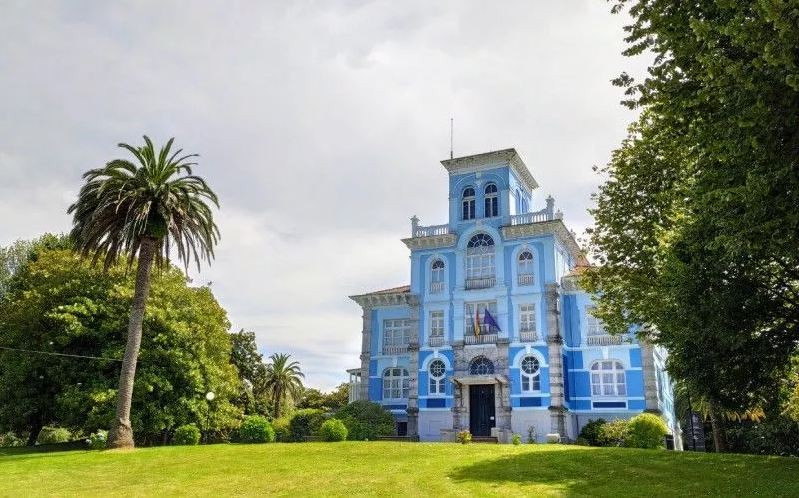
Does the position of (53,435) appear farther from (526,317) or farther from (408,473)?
(408,473)

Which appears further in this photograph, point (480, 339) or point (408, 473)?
point (480, 339)

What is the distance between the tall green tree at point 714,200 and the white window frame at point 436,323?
16.7 metres

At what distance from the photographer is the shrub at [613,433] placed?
33.8 meters

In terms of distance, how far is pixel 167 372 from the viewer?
32.4 meters

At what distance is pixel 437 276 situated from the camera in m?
43.4

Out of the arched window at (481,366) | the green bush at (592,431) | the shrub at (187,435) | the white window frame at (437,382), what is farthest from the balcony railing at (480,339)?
the shrub at (187,435)

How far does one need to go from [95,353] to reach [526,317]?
24894 millimetres

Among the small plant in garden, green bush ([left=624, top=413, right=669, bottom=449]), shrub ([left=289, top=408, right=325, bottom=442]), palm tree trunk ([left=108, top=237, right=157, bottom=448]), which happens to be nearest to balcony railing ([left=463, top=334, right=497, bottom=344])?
the small plant in garden

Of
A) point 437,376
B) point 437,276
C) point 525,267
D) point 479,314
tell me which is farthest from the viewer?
point 437,276

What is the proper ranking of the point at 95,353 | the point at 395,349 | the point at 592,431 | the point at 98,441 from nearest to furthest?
the point at 98,441 < the point at 95,353 < the point at 592,431 < the point at 395,349

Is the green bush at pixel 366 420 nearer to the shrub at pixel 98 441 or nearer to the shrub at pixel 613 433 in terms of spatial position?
the shrub at pixel 613 433

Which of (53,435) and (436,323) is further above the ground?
(436,323)

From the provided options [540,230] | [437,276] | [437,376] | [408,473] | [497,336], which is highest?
[540,230]

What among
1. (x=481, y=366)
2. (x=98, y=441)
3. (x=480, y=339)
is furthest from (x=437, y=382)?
(x=98, y=441)
